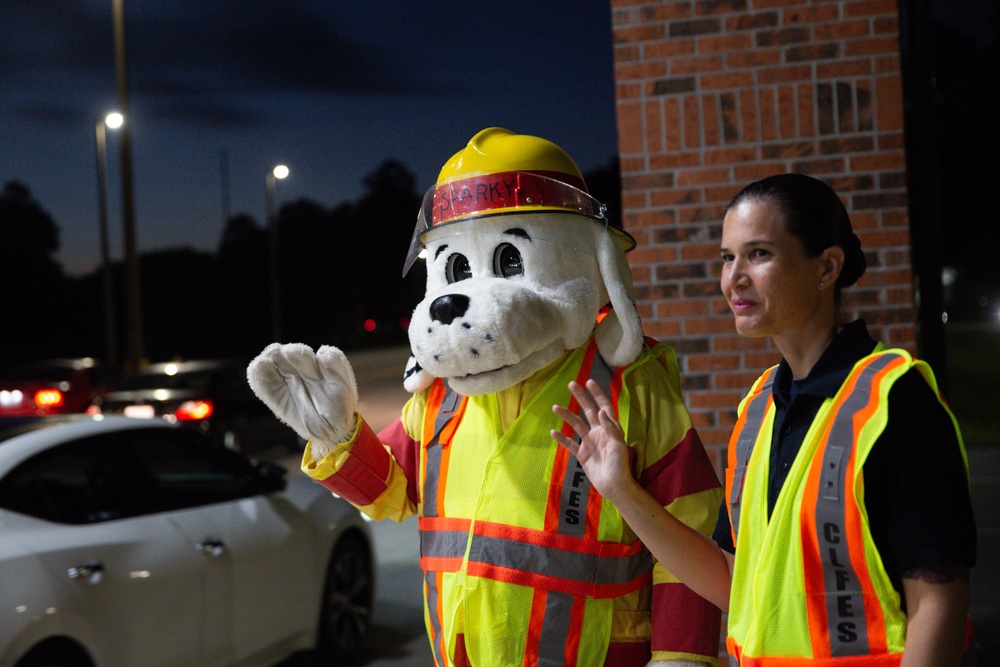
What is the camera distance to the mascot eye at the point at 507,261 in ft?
8.41

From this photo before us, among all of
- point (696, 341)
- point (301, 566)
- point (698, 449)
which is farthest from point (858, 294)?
point (301, 566)

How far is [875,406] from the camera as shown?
1585mm

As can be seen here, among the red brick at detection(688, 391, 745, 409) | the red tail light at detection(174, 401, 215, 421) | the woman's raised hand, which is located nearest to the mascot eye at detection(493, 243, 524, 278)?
the woman's raised hand

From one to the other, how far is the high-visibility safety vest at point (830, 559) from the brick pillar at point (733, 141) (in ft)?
7.12

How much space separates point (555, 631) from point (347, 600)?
3.57 metres

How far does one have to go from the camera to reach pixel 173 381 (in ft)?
42.4

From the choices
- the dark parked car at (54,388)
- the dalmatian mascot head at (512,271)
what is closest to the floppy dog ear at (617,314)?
the dalmatian mascot head at (512,271)

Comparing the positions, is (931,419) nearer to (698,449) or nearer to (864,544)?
(864,544)

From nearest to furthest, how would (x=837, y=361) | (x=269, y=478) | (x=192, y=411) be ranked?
(x=837, y=361)
(x=269, y=478)
(x=192, y=411)

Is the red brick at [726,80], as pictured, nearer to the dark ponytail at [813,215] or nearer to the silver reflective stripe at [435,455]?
the silver reflective stripe at [435,455]

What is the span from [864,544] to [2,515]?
347 centimetres

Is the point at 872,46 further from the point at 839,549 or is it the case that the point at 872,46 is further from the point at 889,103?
the point at 839,549

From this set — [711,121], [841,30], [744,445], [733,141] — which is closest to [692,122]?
[711,121]

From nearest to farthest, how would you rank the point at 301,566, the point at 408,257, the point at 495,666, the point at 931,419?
the point at 931,419 < the point at 495,666 < the point at 408,257 < the point at 301,566
